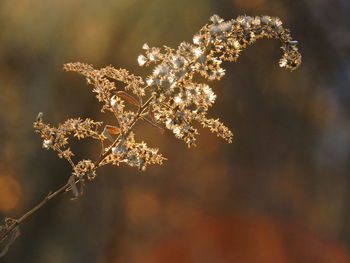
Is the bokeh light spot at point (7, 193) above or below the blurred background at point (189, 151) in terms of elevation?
below

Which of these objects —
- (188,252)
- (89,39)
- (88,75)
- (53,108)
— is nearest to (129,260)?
(188,252)

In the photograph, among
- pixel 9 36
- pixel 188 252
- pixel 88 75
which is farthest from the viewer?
pixel 188 252

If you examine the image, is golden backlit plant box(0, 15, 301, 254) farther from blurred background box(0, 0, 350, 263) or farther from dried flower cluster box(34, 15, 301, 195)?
blurred background box(0, 0, 350, 263)

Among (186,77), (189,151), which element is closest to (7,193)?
(189,151)

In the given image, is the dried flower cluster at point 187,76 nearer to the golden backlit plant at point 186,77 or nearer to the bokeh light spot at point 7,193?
the golden backlit plant at point 186,77

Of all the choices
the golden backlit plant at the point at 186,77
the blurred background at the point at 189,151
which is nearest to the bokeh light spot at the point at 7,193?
the blurred background at the point at 189,151

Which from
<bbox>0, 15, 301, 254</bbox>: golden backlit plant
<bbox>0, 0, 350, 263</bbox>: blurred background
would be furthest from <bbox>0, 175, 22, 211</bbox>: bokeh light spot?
<bbox>0, 15, 301, 254</bbox>: golden backlit plant

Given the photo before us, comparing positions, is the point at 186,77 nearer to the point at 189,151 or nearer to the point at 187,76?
the point at 187,76

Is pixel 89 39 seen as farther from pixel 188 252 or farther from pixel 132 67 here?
pixel 188 252
